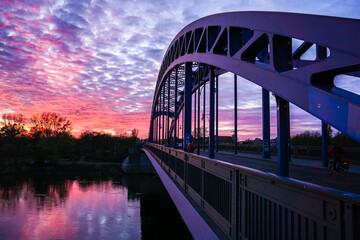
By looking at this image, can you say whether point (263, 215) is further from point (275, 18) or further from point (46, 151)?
point (46, 151)

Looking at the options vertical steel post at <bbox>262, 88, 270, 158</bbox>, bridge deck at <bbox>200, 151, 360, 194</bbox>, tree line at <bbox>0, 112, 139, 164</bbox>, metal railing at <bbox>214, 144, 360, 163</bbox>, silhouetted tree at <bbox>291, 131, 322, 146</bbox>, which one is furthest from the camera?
tree line at <bbox>0, 112, 139, 164</bbox>

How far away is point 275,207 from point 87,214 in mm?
29102

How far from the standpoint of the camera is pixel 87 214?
2870cm

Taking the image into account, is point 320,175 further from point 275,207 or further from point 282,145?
point 275,207

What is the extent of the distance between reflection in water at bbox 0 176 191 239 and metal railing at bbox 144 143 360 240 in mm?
20167

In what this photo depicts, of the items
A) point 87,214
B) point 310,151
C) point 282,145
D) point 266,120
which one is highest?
point 266,120

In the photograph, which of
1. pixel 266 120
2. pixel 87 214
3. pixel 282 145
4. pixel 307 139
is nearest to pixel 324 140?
pixel 266 120

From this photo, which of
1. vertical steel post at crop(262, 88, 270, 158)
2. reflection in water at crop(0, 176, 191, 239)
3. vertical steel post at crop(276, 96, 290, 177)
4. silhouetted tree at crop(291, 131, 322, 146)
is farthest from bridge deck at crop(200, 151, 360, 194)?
reflection in water at crop(0, 176, 191, 239)

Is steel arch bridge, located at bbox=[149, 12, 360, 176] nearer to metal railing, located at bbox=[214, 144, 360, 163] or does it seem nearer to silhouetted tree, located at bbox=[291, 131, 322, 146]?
metal railing, located at bbox=[214, 144, 360, 163]

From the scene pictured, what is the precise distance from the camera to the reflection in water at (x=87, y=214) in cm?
2324

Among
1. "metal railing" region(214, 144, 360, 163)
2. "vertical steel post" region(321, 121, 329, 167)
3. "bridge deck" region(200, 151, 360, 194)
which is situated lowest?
"bridge deck" region(200, 151, 360, 194)

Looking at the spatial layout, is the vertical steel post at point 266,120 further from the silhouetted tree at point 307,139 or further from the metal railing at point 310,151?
the silhouetted tree at point 307,139

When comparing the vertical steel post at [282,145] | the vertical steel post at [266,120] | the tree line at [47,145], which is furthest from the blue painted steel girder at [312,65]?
the tree line at [47,145]

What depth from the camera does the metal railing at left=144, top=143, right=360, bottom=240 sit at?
197 centimetres
